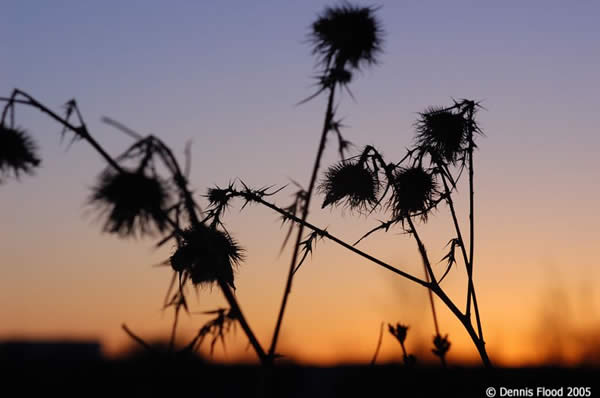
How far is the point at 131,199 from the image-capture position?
2.81 meters

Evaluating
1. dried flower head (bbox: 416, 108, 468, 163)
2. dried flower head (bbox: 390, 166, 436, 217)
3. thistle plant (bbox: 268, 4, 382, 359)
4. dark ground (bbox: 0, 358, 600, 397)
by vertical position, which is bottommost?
dark ground (bbox: 0, 358, 600, 397)

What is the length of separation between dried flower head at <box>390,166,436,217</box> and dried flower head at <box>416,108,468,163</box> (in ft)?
0.63

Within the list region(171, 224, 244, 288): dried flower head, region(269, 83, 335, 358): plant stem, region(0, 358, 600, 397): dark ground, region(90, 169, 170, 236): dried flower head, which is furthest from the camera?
region(269, 83, 335, 358): plant stem

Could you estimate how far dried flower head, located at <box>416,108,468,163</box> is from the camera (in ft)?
13.6

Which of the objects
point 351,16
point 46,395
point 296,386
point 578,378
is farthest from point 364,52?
point 46,395

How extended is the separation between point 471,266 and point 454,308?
0.27 meters

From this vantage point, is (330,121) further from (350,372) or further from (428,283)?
(350,372)

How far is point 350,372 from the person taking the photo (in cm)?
695

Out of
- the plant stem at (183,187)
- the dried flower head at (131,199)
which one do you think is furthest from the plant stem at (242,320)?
the dried flower head at (131,199)

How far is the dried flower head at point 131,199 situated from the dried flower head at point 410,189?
1.49 m

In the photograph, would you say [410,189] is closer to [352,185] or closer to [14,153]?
[352,185]

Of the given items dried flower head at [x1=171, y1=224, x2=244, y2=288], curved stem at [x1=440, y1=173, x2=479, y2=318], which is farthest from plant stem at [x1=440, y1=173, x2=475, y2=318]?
dried flower head at [x1=171, y1=224, x2=244, y2=288]

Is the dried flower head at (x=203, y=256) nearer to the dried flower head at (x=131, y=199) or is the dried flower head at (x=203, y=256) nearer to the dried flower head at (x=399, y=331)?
the dried flower head at (x=131, y=199)

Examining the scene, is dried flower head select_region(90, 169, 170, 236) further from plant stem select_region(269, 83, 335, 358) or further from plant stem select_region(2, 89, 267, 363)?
plant stem select_region(269, 83, 335, 358)
